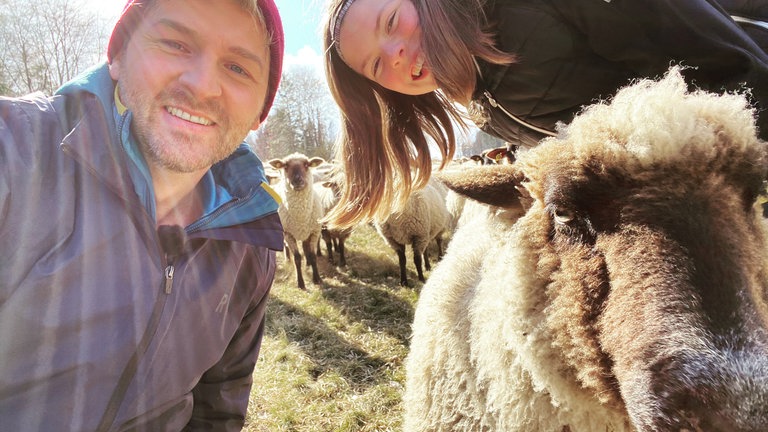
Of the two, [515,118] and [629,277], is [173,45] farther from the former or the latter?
[629,277]

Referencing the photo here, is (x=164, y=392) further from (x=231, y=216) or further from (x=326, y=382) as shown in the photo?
(x=326, y=382)

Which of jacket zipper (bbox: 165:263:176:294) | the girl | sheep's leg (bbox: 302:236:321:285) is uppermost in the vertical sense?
the girl

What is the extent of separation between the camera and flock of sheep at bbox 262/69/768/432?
1.08 m

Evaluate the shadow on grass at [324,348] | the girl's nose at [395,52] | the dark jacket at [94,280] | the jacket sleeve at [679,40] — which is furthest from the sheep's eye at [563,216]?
the shadow on grass at [324,348]

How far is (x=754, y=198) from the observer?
138cm

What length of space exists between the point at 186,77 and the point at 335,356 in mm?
3920

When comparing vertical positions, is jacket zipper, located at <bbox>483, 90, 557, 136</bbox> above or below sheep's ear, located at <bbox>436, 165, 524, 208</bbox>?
above

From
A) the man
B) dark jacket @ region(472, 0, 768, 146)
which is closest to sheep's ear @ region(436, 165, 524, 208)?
dark jacket @ region(472, 0, 768, 146)

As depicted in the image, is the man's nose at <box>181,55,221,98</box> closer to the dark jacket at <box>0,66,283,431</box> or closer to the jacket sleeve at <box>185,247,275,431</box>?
the dark jacket at <box>0,66,283,431</box>

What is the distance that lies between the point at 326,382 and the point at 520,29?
3814 millimetres

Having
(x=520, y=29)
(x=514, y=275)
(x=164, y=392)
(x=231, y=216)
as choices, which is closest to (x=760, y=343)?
(x=514, y=275)

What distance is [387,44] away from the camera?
2047 millimetres

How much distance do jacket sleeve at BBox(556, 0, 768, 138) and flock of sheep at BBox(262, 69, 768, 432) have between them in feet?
0.67

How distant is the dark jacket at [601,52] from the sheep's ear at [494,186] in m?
0.45
